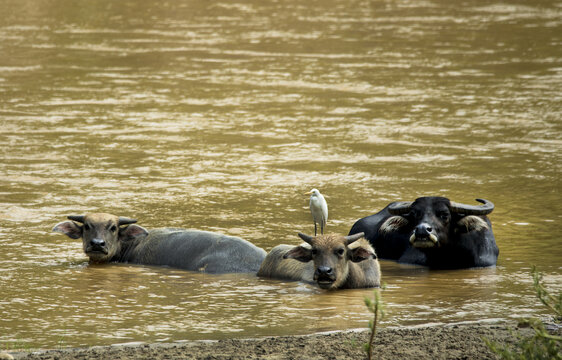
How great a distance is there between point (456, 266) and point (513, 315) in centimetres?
225

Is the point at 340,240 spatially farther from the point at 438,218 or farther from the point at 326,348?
the point at 326,348

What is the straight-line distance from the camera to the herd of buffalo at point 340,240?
10664mm

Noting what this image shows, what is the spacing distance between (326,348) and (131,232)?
449cm

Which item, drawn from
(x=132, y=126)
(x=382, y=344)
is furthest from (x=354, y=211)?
(x=132, y=126)

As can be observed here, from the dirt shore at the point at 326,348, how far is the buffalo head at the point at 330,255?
1607 mm

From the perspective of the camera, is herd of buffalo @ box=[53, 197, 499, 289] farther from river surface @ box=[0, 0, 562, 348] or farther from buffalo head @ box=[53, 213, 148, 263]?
river surface @ box=[0, 0, 562, 348]

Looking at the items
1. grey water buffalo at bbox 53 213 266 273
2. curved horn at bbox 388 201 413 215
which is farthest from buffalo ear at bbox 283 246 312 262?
curved horn at bbox 388 201 413 215

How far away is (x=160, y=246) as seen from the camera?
1166 cm

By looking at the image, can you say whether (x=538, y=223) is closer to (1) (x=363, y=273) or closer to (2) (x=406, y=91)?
(1) (x=363, y=273)

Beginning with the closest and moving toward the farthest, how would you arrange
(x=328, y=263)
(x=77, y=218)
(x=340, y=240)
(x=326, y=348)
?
(x=326, y=348) → (x=328, y=263) → (x=340, y=240) → (x=77, y=218)

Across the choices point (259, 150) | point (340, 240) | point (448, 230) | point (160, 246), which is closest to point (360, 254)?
point (340, 240)

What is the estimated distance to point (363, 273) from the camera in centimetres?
1048

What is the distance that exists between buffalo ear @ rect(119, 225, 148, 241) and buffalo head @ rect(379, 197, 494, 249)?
2.54 meters

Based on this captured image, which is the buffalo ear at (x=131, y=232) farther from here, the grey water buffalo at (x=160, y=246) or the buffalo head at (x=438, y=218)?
the buffalo head at (x=438, y=218)
